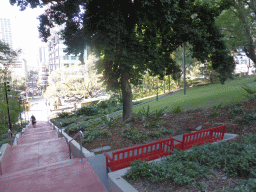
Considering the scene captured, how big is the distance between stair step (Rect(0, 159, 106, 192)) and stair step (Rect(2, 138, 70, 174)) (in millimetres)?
1361

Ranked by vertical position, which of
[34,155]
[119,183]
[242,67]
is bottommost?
[34,155]

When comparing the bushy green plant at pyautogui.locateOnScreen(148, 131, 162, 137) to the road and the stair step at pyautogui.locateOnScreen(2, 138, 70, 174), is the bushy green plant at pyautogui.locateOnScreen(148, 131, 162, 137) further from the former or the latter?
the road

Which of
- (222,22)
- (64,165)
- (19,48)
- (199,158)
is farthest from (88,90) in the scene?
(199,158)

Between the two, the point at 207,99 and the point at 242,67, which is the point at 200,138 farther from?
the point at 242,67

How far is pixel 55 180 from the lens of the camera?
4.41 meters

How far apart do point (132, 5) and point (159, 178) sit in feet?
24.4

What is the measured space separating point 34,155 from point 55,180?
3203mm

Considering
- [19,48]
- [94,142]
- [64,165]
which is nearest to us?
[64,165]

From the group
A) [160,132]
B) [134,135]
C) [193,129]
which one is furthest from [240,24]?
[134,135]

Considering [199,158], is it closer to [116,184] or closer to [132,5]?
[116,184]

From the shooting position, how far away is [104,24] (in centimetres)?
786

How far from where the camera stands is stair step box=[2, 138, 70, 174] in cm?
620

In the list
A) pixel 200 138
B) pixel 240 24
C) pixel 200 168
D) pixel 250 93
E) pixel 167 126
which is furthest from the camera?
pixel 240 24

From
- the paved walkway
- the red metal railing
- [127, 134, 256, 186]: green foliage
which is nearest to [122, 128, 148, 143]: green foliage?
the red metal railing
